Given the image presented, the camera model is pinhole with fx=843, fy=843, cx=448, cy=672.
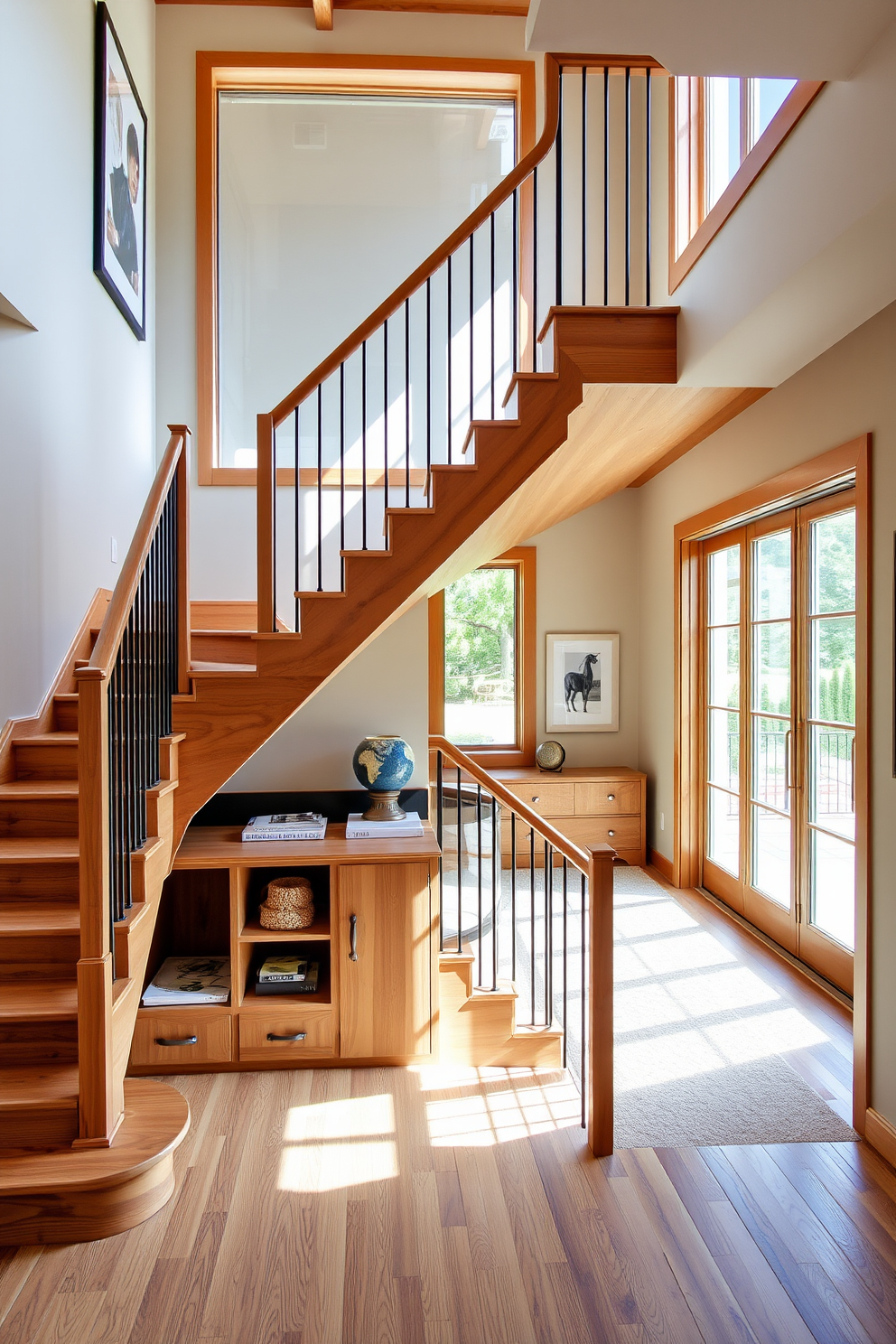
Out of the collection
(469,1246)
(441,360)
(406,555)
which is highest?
(441,360)

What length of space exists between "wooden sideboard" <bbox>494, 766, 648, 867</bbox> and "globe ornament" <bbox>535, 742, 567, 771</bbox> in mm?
76

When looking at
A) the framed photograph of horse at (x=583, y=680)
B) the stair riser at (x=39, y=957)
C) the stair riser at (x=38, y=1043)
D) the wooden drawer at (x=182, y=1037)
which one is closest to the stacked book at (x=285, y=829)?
the wooden drawer at (x=182, y=1037)

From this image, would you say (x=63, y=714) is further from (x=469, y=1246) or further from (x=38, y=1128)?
(x=469, y=1246)

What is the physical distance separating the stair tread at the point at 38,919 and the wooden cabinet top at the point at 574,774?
3426 mm

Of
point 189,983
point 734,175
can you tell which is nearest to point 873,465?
point 734,175

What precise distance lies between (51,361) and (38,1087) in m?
2.55

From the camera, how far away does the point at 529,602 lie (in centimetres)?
615

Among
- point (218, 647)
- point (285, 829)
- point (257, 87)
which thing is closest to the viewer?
point (285, 829)

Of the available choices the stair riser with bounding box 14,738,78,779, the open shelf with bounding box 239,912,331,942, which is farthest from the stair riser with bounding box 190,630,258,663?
the open shelf with bounding box 239,912,331,942

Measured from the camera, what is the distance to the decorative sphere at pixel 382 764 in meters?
3.49

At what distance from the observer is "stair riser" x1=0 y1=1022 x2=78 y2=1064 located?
2.30 m

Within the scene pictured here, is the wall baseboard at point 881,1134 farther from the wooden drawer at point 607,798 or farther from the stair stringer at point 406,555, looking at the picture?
the wooden drawer at point 607,798

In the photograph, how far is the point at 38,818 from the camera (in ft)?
8.98

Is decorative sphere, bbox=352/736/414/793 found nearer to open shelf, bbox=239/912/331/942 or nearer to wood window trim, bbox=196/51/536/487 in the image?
open shelf, bbox=239/912/331/942
